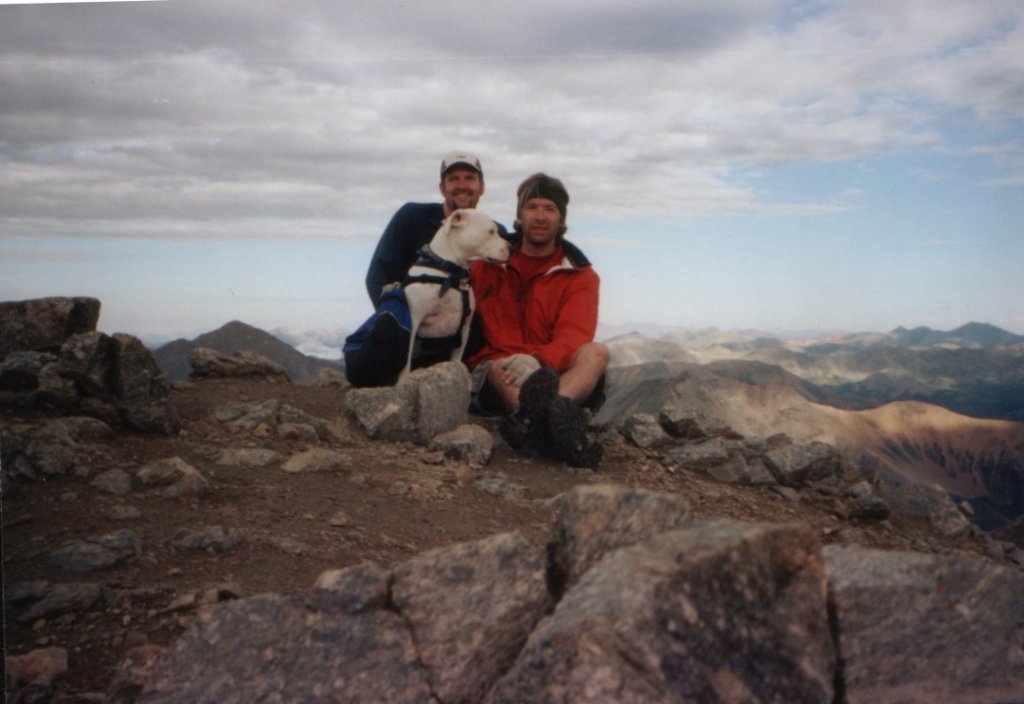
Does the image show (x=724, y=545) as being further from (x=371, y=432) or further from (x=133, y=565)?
(x=371, y=432)

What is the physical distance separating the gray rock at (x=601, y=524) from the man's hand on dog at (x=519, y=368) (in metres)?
2.63

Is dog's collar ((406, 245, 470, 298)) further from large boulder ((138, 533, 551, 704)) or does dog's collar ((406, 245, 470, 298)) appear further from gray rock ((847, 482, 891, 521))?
large boulder ((138, 533, 551, 704))

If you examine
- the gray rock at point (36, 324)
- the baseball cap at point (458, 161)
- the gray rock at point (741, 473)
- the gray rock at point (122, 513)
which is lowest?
the gray rock at point (741, 473)

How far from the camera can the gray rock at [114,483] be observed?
3512mm

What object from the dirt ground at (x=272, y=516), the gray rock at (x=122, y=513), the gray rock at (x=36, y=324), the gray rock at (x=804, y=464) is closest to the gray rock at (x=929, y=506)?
the dirt ground at (x=272, y=516)

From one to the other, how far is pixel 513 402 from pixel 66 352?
2886mm

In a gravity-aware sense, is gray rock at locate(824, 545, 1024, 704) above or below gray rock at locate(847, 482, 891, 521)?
above

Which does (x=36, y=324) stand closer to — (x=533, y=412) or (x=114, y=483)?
(x=114, y=483)

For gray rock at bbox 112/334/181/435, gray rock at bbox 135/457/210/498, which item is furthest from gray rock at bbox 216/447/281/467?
gray rock at bbox 112/334/181/435

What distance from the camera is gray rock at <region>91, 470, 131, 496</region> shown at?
11.5 ft

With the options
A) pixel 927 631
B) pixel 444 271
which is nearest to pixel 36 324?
pixel 444 271

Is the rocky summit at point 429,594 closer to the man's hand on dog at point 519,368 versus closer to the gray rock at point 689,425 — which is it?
the man's hand on dog at point 519,368

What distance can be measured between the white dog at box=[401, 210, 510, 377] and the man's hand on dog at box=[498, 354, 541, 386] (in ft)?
2.20

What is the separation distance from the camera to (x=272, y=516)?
3410 mm
